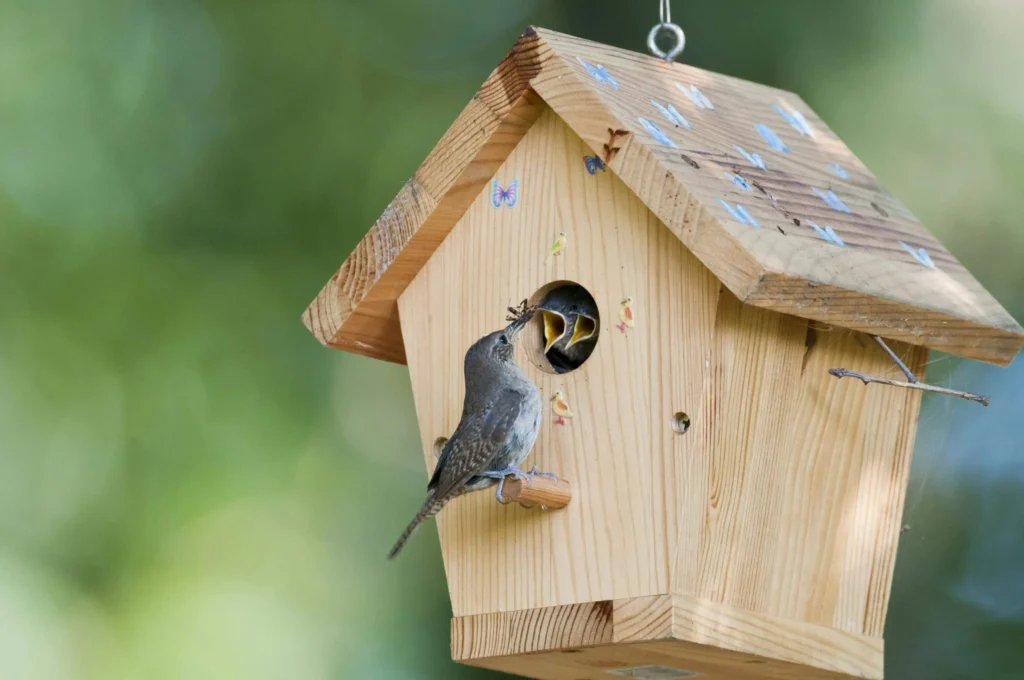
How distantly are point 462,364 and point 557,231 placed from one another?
0.40 meters

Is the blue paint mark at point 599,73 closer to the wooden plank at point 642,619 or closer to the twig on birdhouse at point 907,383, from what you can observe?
the twig on birdhouse at point 907,383

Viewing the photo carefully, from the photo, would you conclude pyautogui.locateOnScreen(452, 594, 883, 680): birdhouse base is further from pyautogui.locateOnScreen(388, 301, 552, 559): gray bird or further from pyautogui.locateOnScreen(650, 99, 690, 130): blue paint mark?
pyautogui.locateOnScreen(650, 99, 690, 130): blue paint mark

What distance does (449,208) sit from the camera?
128 inches

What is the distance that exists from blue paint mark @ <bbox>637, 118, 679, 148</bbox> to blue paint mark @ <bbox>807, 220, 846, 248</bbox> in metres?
0.33

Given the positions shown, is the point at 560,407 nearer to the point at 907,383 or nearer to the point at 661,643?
the point at 661,643

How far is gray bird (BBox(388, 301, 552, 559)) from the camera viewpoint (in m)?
2.84

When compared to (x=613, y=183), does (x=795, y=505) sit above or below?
below

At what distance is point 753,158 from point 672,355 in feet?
1.88

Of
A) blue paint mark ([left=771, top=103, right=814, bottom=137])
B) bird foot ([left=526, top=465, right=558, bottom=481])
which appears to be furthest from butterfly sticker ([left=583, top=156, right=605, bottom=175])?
blue paint mark ([left=771, top=103, right=814, bottom=137])

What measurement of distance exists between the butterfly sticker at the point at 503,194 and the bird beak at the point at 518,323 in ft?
0.92

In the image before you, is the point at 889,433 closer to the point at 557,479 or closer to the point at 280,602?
the point at 557,479

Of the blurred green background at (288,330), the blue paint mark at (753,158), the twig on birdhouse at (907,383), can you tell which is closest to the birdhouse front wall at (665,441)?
the twig on birdhouse at (907,383)

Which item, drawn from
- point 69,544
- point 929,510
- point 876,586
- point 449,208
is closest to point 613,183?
point 449,208

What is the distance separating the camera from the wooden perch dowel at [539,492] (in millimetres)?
2779
